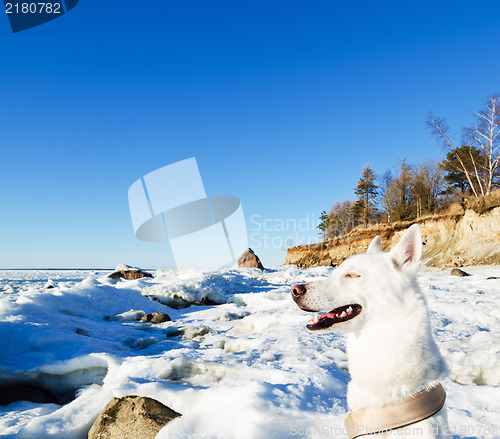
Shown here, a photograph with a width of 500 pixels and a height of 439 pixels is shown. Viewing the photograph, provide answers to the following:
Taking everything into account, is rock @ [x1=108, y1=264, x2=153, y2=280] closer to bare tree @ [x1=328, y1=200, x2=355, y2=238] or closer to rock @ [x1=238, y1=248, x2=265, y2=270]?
rock @ [x1=238, y1=248, x2=265, y2=270]

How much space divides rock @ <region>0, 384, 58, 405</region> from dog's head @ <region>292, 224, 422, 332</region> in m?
3.73

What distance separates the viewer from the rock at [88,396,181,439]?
8.67 feet

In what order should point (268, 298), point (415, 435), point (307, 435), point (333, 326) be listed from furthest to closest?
1. point (268, 298)
2. point (307, 435)
3. point (333, 326)
4. point (415, 435)

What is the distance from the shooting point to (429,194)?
3409 centimetres

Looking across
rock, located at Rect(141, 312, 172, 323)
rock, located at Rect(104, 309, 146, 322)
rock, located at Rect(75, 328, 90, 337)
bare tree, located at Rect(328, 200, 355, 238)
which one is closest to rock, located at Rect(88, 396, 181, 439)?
rock, located at Rect(75, 328, 90, 337)

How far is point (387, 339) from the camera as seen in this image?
183cm

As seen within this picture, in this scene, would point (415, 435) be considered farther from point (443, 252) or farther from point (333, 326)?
point (443, 252)

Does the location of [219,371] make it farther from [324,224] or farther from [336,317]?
[324,224]

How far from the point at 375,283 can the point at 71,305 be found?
8117 mm

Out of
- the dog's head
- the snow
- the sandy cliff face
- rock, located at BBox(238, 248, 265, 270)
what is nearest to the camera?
the dog's head

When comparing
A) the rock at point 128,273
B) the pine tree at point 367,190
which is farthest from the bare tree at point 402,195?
the rock at point 128,273

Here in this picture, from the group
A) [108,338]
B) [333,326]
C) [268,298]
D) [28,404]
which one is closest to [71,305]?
[108,338]

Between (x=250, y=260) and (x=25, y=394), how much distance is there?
1166 inches

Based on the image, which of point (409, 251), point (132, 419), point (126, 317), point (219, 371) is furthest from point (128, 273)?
point (409, 251)
